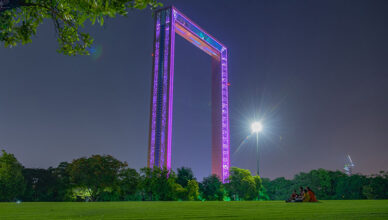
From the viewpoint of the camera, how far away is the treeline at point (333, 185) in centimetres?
3069

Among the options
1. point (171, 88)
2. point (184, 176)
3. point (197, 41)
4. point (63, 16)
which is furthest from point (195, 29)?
point (63, 16)

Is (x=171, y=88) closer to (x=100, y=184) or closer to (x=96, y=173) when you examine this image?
(x=96, y=173)

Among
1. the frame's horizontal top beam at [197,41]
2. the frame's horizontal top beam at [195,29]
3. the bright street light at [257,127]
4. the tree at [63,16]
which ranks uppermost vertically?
the frame's horizontal top beam at [195,29]

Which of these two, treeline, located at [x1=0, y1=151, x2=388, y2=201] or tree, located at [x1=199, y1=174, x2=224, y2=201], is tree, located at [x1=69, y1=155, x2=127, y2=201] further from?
tree, located at [x1=199, y1=174, x2=224, y2=201]

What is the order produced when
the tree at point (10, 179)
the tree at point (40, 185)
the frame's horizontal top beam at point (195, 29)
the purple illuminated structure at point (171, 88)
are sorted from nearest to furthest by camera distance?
the tree at point (10, 179), the tree at point (40, 185), the purple illuminated structure at point (171, 88), the frame's horizontal top beam at point (195, 29)

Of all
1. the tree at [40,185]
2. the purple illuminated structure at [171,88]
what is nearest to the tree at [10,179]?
the tree at [40,185]

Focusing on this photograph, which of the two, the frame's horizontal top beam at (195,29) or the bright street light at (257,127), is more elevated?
the frame's horizontal top beam at (195,29)

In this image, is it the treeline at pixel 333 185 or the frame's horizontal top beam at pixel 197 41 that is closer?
the treeline at pixel 333 185

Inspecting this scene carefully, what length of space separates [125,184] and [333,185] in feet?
89.8

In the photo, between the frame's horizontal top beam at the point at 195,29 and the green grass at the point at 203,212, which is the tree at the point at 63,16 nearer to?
the green grass at the point at 203,212

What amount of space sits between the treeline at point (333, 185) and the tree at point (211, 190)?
927cm

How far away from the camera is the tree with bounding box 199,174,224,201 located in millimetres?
35159

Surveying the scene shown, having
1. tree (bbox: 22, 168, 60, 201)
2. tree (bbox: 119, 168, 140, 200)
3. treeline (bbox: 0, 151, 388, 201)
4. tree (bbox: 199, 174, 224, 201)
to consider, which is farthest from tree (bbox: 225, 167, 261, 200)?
tree (bbox: 22, 168, 60, 201)

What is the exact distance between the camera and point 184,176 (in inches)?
1364
